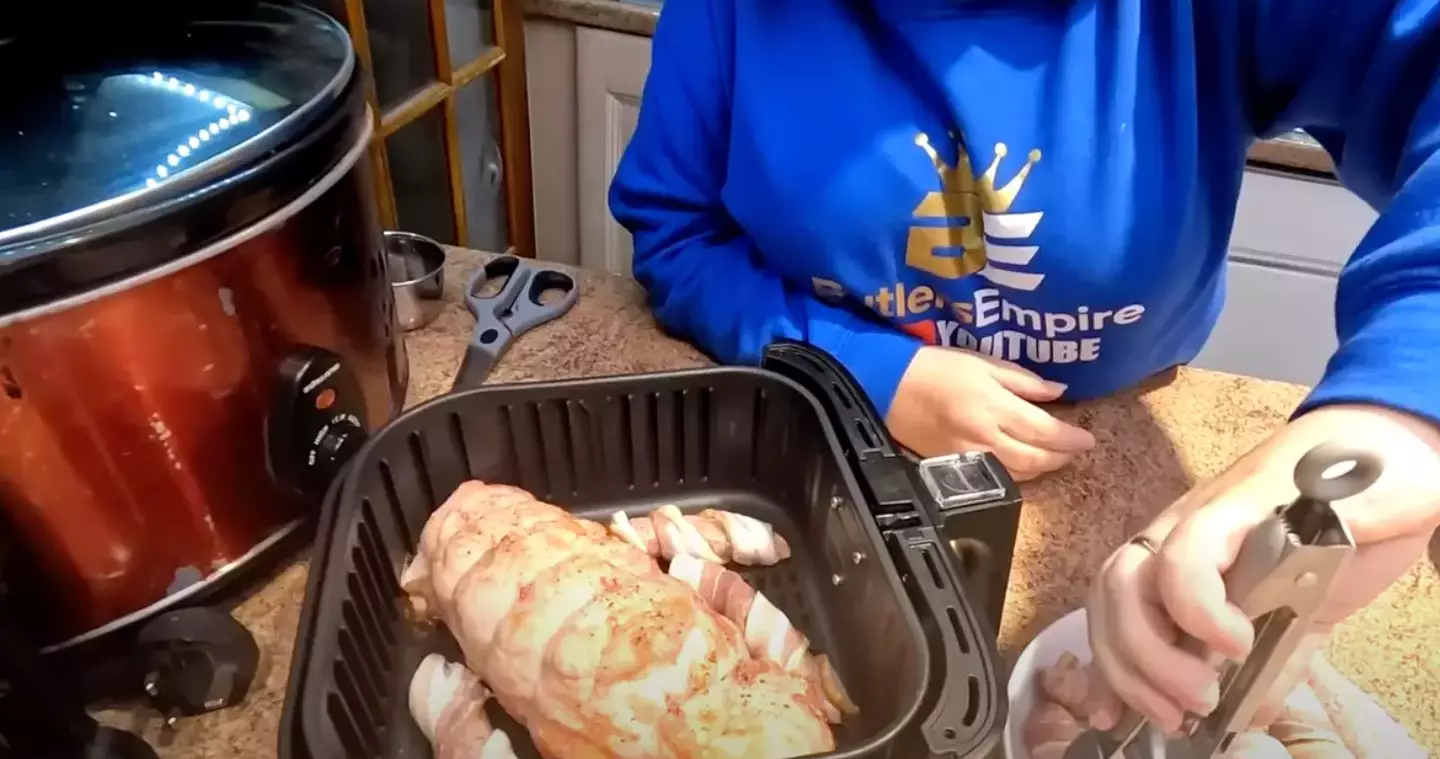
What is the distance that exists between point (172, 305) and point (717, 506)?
320mm

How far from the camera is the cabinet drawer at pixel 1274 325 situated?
1360mm

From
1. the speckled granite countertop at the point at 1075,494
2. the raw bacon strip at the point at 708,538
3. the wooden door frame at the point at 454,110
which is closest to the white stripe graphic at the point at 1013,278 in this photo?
the speckled granite countertop at the point at 1075,494

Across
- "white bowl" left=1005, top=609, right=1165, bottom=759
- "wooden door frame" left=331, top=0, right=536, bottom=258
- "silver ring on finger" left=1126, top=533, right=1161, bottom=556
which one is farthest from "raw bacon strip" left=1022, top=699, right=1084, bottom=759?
"wooden door frame" left=331, top=0, right=536, bottom=258

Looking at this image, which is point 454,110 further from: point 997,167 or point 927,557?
point 927,557

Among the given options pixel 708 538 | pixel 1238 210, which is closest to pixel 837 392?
pixel 708 538

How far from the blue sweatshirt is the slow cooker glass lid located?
26cm

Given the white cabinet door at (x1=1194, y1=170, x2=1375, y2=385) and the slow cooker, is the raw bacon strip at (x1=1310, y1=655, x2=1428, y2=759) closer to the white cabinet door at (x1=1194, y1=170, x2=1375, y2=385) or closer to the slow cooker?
the slow cooker

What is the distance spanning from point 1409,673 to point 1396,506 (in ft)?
0.86

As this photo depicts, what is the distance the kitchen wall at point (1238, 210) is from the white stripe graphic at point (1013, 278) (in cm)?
76

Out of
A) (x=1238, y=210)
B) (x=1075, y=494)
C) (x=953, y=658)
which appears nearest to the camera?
(x=953, y=658)

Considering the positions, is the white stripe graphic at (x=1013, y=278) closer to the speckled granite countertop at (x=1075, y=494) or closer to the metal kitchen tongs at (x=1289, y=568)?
the speckled granite countertop at (x=1075, y=494)

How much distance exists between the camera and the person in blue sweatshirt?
592 mm

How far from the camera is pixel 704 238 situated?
2.57 ft

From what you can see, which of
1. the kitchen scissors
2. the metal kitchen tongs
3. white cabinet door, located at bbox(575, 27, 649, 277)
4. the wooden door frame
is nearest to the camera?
the metal kitchen tongs
